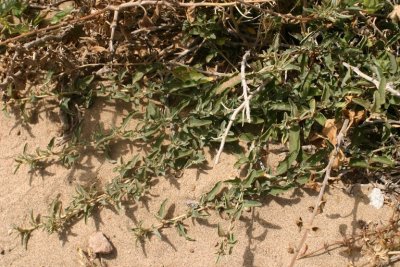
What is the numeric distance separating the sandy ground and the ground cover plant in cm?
5

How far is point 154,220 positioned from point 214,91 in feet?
2.27

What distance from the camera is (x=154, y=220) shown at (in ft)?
9.25

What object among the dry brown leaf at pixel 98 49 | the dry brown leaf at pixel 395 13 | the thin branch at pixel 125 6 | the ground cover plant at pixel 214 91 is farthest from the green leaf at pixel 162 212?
the dry brown leaf at pixel 395 13

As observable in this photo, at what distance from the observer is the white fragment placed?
275cm

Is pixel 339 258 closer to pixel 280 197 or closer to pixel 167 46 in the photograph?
pixel 280 197

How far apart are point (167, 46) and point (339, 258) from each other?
134 cm

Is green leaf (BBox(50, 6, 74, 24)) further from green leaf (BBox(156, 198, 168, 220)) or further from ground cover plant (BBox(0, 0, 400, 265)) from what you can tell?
green leaf (BBox(156, 198, 168, 220))

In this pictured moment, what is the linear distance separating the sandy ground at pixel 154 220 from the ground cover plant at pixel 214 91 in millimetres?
46

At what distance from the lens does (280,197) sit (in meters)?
2.79

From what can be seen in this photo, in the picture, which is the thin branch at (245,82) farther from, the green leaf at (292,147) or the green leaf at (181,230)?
the green leaf at (181,230)

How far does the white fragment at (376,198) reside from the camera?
9.03 ft

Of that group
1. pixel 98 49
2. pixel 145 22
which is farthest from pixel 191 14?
pixel 98 49

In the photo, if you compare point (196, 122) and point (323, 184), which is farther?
point (196, 122)

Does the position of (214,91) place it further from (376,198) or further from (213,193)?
(376,198)
